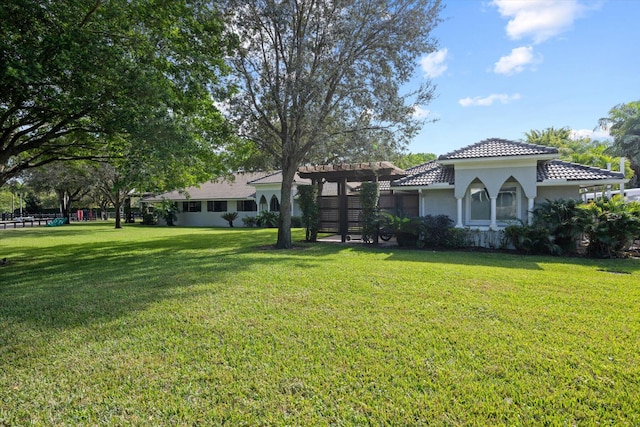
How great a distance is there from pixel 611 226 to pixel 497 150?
4.80 m

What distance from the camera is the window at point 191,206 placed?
3504 cm

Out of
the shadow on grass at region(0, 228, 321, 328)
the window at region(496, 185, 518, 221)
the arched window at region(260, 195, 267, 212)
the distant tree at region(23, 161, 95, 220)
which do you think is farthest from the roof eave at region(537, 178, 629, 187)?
the distant tree at region(23, 161, 95, 220)

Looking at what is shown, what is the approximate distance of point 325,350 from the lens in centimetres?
433

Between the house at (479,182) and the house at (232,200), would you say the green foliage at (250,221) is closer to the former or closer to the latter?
the house at (232,200)

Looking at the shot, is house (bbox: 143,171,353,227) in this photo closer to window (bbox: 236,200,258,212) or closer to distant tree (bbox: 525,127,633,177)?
window (bbox: 236,200,258,212)

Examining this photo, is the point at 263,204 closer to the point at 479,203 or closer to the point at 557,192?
the point at 479,203

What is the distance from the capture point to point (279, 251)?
1403 centimetres

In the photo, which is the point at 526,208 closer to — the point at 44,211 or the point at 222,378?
the point at 222,378

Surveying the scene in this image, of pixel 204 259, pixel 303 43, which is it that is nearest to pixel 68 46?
pixel 204 259

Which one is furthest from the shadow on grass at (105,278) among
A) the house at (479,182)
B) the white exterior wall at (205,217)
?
the white exterior wall at (205,217)

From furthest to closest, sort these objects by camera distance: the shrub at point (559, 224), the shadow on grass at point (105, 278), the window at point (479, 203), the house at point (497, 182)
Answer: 1. the window at point (479, 203)
2. the house at point (497, 182)
3. the shrub at point (559, 224)
4. the shadow on grass at point (105, 278)

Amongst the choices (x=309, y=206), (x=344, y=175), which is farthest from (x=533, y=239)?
(x=309, y=206)

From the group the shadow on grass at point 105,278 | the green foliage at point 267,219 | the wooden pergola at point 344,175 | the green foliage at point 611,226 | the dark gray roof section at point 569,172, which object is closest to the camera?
the shadow on grass at point 105,278

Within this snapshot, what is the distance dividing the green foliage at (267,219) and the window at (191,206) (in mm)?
8649
